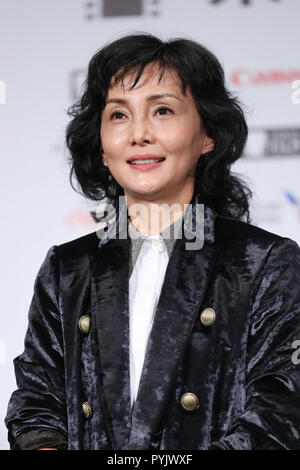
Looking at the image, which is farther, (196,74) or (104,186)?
(104,186)

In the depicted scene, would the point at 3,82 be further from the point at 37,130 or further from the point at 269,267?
the point at 269,267

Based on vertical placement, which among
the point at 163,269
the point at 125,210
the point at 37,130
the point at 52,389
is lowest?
the point at 52,389

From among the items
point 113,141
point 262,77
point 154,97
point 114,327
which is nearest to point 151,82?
point 154,97

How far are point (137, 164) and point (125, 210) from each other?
141 mm

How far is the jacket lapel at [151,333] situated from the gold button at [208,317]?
0.05 ft

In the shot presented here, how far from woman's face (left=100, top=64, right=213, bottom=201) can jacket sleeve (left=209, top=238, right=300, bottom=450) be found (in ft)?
0.83

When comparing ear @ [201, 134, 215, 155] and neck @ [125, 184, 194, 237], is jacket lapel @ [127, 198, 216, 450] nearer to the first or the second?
neck @ [125, 184, 194, 237]

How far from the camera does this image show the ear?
1.76 m

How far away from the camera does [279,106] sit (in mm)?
2590

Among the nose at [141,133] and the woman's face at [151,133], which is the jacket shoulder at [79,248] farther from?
the nose at [141,133]

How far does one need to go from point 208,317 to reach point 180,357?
9 centimetres

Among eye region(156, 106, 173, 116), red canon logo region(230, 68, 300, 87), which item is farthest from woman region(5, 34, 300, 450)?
red canon logo region(230, 68, 300, 87)

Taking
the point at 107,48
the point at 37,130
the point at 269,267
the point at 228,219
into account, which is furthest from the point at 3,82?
the point at 269,267

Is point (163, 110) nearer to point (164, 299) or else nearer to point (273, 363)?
point (164, 299)
